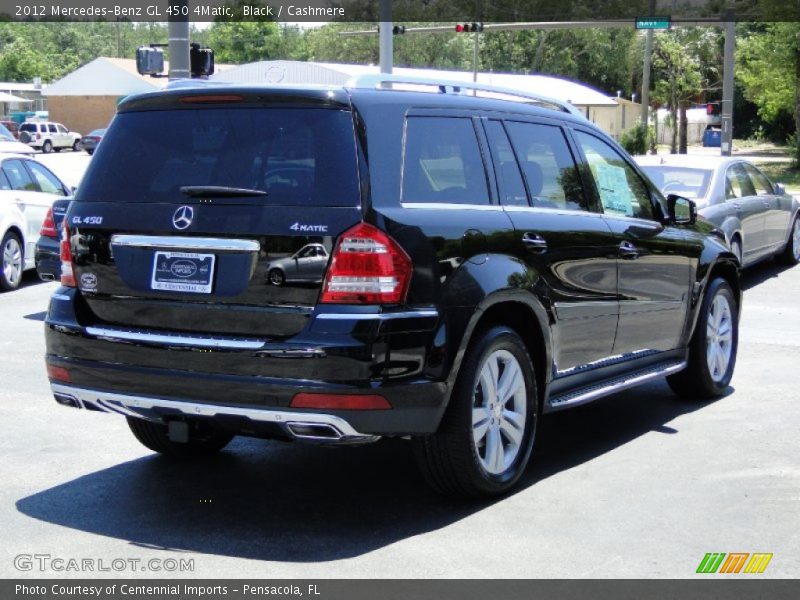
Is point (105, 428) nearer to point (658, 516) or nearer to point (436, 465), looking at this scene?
point (436, 465)

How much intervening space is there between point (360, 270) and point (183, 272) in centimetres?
83

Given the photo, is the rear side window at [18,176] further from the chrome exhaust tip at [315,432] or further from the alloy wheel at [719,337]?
the chrome exhaust tip at [315,432]

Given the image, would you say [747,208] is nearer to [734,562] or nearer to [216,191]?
[734,562]

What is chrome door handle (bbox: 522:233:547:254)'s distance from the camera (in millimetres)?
6148

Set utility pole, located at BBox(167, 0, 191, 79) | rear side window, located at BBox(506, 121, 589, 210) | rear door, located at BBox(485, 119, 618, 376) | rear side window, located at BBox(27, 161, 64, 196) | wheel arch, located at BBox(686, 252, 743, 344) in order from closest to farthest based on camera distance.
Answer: rear door, located at BBox(485, 119, 618, 376) → rear side window, located at BBox(506, 121, 589, 210) → wheel arch, located at BBox(686, 252, 743, 344) → rear side window, located at BBox(27, 161, 64, 196) → utility pole, located at BBox(167, 0, 191, 79)

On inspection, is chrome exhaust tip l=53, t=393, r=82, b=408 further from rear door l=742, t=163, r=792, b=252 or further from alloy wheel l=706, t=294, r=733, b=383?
rear door l=742, t=163, r=792, b=252

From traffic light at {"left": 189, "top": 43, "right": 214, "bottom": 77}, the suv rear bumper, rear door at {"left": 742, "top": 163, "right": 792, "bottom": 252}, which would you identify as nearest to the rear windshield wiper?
the suv rear bumper

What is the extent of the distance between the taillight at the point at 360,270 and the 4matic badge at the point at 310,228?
83 mm

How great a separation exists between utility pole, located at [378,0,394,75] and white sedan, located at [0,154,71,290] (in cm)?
577

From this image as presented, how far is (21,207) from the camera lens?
48.5 ft

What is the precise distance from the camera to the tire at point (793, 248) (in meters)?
16.9

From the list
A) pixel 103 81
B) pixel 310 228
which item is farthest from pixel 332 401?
pixel 103 81

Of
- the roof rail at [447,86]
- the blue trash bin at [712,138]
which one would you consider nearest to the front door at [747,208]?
the roof rail at [447,86]
